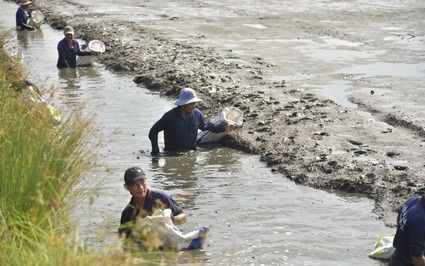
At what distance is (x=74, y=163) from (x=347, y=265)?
3149mm

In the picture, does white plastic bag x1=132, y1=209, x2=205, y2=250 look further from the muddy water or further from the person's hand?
the person's hand

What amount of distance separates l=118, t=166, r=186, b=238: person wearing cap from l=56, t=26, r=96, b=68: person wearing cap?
1281 centimetres

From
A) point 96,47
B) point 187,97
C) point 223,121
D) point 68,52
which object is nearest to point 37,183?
point 187,97

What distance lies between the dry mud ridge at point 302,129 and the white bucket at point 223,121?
0.21 metres

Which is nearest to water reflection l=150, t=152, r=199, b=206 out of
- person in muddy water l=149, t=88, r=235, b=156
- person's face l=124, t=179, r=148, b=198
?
person in muddy water l=149, t=88, r=235, b=156

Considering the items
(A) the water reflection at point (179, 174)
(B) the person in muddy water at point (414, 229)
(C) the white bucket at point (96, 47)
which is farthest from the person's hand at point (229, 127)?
(C) the white bucket at point (96, 47)

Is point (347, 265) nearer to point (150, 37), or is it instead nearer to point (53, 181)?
point (53, 181)

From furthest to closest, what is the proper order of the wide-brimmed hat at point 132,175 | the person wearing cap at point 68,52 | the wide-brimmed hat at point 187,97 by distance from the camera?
the person wearing cap at point 68,52 → the wide-brimmed hat at point 187,97 → the wide-brimmed hat at point 132,175

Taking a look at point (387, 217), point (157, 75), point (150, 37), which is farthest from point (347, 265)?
point (150, 37)

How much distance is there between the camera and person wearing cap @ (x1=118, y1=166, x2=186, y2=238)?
1033 cm

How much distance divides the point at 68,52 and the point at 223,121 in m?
8.96

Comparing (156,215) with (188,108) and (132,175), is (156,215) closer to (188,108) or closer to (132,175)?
(132,175)

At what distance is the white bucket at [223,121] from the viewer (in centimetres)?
1552

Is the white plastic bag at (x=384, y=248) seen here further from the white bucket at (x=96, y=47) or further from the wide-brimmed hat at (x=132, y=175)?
the white bucket at (x=96, y=47)
